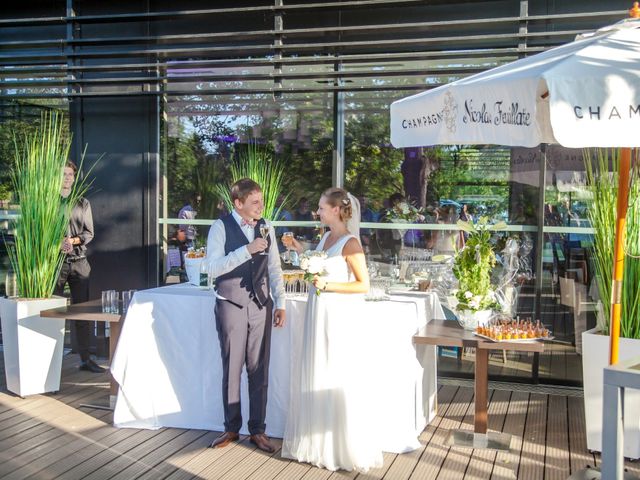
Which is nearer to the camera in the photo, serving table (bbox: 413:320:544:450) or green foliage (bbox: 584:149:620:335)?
serving table (bbox: 413:320:544:450)

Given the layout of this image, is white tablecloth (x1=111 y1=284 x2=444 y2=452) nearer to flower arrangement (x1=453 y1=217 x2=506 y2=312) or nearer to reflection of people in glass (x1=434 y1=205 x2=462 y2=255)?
flower arrangement (x1=453 y1=217 x2=506 y2=312)

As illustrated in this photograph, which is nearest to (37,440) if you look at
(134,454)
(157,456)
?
(134,454)

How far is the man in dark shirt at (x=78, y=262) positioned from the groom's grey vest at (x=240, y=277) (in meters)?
2.41

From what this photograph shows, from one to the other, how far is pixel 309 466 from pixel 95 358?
3536 millimetres

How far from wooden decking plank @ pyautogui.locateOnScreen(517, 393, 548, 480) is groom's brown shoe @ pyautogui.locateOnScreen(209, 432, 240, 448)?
1.78 meters

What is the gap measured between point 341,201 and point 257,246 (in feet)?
1.89

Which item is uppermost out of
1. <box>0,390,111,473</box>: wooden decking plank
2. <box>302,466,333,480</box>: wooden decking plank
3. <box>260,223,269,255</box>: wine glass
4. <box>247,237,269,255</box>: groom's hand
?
<box>260,223,269,255</box>: wine glass

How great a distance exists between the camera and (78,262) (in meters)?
6.54

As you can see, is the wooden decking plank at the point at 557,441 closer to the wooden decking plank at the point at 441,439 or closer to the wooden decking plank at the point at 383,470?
the wooden decking plank at the point at 441,439

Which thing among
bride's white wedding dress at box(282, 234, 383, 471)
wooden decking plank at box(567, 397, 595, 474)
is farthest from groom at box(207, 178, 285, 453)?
wooden decking plank at box(567, 397, 595, 474)

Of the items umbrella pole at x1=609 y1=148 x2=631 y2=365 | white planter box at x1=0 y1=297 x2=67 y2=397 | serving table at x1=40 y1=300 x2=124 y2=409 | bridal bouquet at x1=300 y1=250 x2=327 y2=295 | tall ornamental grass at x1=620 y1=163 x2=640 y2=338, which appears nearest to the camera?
umbrella pole at x1=609 y1=148 x2=631 y2=365

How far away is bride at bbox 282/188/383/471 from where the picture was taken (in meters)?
4.27

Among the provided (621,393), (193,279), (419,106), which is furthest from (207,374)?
(621,393)

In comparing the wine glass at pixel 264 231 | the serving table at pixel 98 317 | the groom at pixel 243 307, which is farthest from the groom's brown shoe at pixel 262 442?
the serving table at pixel 98 317
